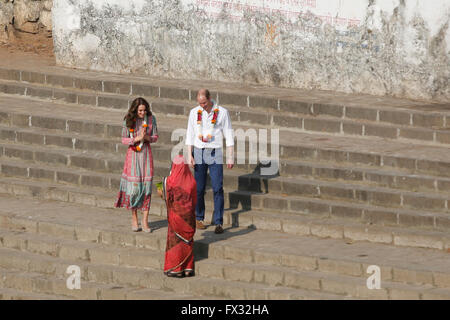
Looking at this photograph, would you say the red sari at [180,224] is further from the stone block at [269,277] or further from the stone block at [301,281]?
the stone block at [301,281]

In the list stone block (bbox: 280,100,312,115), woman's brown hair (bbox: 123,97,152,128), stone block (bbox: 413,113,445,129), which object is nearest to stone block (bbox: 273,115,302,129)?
stone block (bbox: 280,100,312,115)

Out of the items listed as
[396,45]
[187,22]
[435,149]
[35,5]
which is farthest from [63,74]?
[435,149]

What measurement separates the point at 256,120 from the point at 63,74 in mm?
3682

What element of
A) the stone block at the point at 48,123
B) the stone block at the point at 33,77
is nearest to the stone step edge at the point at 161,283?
the stone block at the point at 48,123

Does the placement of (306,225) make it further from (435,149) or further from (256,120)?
(256,120)

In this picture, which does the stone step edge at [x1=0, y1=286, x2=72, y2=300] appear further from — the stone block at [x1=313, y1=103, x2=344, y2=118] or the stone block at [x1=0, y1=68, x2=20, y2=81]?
the stone block at [x1=0, y1=68, x2=20, y2=81]

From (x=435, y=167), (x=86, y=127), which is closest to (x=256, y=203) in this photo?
(x=435, y=167)

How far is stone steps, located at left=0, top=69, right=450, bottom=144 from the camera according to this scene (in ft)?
47.0

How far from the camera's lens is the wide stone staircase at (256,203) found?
1128cm

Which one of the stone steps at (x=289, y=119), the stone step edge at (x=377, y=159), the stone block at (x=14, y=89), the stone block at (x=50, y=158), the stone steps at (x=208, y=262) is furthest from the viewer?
the stone block at (x=14, y=89)

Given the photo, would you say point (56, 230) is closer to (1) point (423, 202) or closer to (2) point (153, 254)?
(2) point (153, 254)

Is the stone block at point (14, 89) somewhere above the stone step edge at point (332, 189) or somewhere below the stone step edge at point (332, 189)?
above
